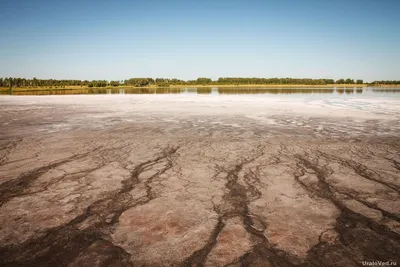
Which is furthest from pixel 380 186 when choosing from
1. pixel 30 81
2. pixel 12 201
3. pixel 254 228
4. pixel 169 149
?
pixel 30 81

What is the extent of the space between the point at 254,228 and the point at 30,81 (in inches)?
6340

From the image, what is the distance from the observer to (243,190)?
12.8 ft

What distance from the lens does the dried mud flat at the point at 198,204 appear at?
2.43 meters

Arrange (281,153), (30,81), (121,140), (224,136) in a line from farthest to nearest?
(30,81) → (224,136) → (121,140) → (281,153)

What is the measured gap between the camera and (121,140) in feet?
24.9

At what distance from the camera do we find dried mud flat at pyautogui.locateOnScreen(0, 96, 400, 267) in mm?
2428

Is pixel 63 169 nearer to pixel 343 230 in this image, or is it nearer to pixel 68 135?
pixel 68 135

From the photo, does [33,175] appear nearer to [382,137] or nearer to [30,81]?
[382,137]

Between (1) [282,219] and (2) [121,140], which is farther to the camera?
(2) [121,140]

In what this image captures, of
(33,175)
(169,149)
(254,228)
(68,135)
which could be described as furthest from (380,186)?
(68,135)

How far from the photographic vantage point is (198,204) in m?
3.45

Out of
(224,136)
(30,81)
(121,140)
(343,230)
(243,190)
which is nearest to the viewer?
(343,230)

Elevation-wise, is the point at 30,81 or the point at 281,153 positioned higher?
the point at 30,81

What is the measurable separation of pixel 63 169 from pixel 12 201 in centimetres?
138
